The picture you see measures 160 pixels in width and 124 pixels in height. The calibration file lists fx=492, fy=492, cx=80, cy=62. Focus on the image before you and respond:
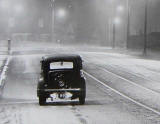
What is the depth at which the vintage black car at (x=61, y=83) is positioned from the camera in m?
17.6

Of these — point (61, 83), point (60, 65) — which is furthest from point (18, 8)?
point (61, 83)

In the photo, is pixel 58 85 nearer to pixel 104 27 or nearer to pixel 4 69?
pixel 4 69

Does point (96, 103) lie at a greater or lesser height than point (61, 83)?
lesser

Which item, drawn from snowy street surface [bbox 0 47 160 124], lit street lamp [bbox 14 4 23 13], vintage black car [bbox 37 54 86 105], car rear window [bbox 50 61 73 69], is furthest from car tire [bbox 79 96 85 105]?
lit street lamp [bbox 14 4 23 13]

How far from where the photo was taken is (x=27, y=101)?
63.5 ft

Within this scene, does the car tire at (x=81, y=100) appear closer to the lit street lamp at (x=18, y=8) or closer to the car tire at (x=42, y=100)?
the car tire at (x=42, y=100)

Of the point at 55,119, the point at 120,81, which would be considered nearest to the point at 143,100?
the point at 55,119

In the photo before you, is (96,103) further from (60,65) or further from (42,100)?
(42,100)

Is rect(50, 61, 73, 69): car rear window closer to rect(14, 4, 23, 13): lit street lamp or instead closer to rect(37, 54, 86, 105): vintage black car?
rect(37, 54, 86, 105): vintage black car

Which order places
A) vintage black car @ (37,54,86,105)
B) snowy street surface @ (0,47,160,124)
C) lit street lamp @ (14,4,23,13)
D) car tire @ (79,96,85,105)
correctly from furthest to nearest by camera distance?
lit street lamp @ (14,4,23,13)
car tire @ (79,96,85,105)
vintage black car @ (37,54,86,105)
snowy street surface @ (0,47,160,124)

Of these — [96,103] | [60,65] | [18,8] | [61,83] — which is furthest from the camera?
[18,8]

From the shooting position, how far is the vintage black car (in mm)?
17641

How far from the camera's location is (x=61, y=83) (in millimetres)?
17703

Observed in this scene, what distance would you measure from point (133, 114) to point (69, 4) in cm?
12092
